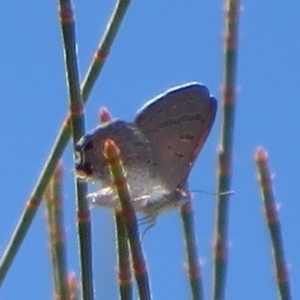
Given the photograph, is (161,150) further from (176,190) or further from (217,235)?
(217,235)

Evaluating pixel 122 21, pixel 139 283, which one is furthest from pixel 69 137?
pixel 139 283

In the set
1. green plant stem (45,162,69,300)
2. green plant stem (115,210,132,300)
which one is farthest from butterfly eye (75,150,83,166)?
green plant stem (45,162,69,300)

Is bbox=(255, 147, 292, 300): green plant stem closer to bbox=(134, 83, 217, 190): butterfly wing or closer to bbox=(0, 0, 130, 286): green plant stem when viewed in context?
bbox=(134, 83, 217, 190): butterfly wing

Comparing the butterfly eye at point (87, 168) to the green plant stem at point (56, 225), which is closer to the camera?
the butterfly eye at point (87, 168)

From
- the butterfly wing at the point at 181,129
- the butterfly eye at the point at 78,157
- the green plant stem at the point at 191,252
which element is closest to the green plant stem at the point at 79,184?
the butterfly eye at the point at 78,157

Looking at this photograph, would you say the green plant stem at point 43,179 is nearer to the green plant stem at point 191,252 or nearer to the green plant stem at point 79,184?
the green plant stem at point 79,184

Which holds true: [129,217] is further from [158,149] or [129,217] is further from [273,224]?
[273,224]

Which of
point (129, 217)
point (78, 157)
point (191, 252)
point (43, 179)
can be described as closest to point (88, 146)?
point (78, 157)
